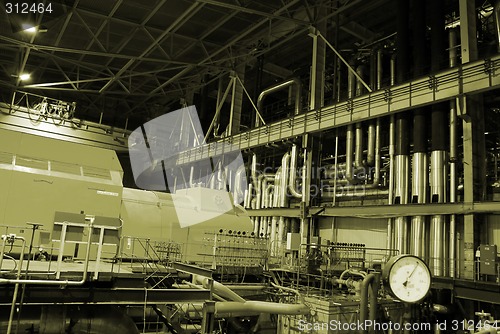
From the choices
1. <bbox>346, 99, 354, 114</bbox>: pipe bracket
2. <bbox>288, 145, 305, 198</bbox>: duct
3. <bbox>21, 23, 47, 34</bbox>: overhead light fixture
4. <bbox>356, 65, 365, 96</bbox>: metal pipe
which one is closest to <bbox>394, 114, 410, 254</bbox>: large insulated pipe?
<bbox>346, 99, 354, 114</bbox>: pipe bracket

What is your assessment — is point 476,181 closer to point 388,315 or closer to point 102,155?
point 388,315

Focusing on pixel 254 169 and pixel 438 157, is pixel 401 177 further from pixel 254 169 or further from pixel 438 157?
pixel 254 169

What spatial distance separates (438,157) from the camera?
10.1 metres

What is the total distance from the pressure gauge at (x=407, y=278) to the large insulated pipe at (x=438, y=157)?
290cm

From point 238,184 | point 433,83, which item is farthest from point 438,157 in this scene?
point 238,184

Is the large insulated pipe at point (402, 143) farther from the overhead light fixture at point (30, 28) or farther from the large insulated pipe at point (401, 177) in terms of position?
the overhead light fixture at point (30, 28)

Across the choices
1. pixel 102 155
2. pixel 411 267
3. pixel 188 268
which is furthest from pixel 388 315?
pixel 102 155

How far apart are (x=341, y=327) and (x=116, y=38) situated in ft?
48.0

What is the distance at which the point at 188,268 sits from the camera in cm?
821

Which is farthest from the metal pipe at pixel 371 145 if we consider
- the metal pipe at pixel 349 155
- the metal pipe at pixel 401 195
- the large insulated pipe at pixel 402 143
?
the metal pipe at pixel 401 195

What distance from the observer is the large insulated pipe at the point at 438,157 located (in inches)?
379

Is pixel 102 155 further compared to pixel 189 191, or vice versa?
pixel 189 191

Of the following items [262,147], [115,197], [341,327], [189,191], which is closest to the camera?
Answer: [341,327]

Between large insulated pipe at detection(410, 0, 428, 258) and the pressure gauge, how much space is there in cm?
374
